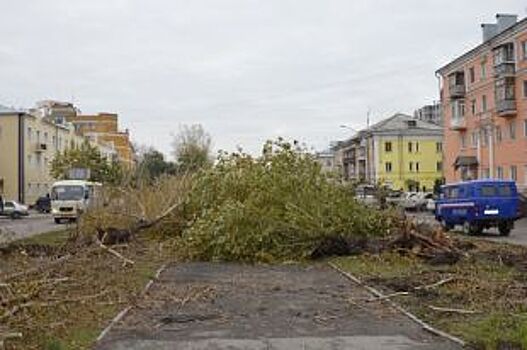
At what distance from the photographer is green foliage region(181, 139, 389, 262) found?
67.8ft

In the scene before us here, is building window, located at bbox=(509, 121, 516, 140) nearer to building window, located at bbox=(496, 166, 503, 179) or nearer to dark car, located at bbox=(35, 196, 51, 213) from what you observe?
building window, located at bbox=(496, 166, 503, 179)

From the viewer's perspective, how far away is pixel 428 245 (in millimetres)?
20562

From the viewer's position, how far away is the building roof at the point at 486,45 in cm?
5617

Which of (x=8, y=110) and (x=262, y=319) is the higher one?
(x=8, y=110)

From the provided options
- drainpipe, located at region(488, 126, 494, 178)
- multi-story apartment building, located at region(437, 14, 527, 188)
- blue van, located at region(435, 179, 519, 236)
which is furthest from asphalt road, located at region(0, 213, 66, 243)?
drainpipe, located at region(488, 126, 494, 178)

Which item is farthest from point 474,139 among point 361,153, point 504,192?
point 361,153

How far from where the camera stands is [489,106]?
6347cm

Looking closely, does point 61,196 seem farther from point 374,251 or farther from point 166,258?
point 374,251

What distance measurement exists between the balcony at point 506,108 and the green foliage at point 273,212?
3741cm

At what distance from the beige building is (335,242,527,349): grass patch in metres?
62.4

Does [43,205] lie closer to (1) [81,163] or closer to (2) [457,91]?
(1) [81,163]

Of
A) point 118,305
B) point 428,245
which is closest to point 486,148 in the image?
point 428,245

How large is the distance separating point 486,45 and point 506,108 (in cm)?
616

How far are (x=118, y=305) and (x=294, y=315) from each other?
286 cm
